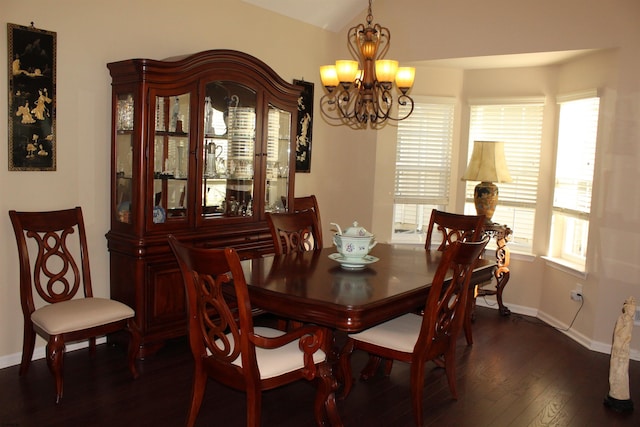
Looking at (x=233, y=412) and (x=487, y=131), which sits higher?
(x=487, y=131)

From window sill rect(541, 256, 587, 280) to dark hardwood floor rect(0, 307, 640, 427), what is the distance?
2.51 feet

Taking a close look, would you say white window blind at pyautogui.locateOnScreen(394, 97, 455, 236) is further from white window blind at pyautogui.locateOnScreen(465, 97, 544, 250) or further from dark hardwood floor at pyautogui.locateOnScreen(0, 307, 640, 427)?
dark hardwood floor at pyautogui.locateOnScreen(0, 307, 640, 427)

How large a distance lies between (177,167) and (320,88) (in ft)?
6.88

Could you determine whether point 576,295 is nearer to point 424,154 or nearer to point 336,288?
point 424,154

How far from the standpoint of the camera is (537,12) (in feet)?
14.8

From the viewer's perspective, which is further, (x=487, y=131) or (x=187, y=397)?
(x=487, y=131)

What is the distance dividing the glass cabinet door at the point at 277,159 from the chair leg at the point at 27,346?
191 centimetres

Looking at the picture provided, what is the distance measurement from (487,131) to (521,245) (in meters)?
1.13

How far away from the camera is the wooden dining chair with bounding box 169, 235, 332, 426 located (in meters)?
2.34

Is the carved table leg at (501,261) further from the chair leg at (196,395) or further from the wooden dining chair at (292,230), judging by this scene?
the chair leg at (196,395)

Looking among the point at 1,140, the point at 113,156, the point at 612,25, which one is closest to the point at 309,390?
the point at 113,156

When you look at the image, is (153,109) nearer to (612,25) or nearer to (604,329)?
(612,25)

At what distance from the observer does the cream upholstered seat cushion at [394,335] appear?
2922 mm

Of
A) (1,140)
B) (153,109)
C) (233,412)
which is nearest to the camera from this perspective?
(233,412)
